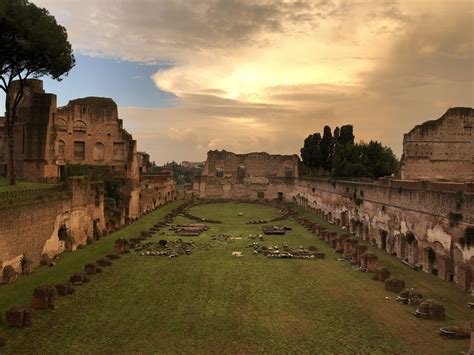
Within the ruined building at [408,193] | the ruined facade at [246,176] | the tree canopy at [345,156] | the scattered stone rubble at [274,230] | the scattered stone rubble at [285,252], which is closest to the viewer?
the ruined building at [408,193]

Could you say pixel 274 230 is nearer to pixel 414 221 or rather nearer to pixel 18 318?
pixel 414 221

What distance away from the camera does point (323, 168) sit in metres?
53.7

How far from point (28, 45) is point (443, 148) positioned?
26521 mm

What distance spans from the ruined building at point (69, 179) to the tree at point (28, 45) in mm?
3911

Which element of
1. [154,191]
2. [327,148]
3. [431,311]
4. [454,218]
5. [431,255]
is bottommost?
[431,311]

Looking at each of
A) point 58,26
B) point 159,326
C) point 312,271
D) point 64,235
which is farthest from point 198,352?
point 58,26

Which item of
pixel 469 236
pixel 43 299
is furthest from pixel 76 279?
pixel 469 236

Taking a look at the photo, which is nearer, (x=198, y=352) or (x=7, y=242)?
(x=198, y=352)

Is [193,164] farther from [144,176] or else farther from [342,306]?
[342,306]

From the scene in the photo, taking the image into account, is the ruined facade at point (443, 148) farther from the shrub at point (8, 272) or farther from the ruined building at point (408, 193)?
the shrub at point (8, 272)

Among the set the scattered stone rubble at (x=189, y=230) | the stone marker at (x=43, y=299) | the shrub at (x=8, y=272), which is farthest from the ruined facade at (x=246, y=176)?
the stone marker at (x=43, y=299)

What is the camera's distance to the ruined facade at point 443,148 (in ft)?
103

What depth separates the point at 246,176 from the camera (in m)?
54.2

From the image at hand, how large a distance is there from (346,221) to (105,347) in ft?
71.8
